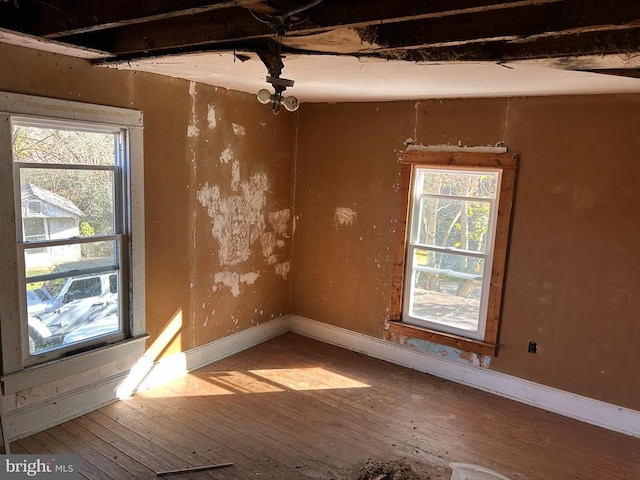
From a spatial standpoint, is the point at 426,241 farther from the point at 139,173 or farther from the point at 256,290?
the point at 139,173

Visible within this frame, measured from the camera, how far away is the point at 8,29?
2.49 metres

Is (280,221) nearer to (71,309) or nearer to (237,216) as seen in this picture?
(237,216)

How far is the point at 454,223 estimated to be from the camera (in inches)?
176

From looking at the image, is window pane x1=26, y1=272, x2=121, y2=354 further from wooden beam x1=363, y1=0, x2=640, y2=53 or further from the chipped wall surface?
wooden beam x1=363, y1=0, x2=640, y2=53

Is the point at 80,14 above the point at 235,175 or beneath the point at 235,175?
above

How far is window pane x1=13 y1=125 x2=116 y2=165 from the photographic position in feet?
10.1

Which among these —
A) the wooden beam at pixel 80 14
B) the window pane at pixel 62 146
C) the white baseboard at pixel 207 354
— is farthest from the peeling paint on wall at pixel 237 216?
the wooden beam at pixel 80 14

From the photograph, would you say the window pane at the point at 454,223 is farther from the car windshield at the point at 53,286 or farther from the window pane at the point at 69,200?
the car windshield at the point at 53,286

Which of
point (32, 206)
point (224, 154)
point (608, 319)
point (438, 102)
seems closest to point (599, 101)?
point (438, 102)

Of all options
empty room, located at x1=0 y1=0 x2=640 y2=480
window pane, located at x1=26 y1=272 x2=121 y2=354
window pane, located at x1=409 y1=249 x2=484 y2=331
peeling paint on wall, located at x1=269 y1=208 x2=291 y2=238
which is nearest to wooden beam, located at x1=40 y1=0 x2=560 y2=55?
empty room, located at x1=0 y1=0 x2=640 y2=480

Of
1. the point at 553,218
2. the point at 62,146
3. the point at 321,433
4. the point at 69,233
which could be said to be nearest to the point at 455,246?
the point at 553,218

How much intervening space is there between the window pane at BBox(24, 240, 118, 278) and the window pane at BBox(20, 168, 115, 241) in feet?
0.29

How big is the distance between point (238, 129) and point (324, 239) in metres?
1.58

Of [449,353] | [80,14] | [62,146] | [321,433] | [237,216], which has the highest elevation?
[80,14]
